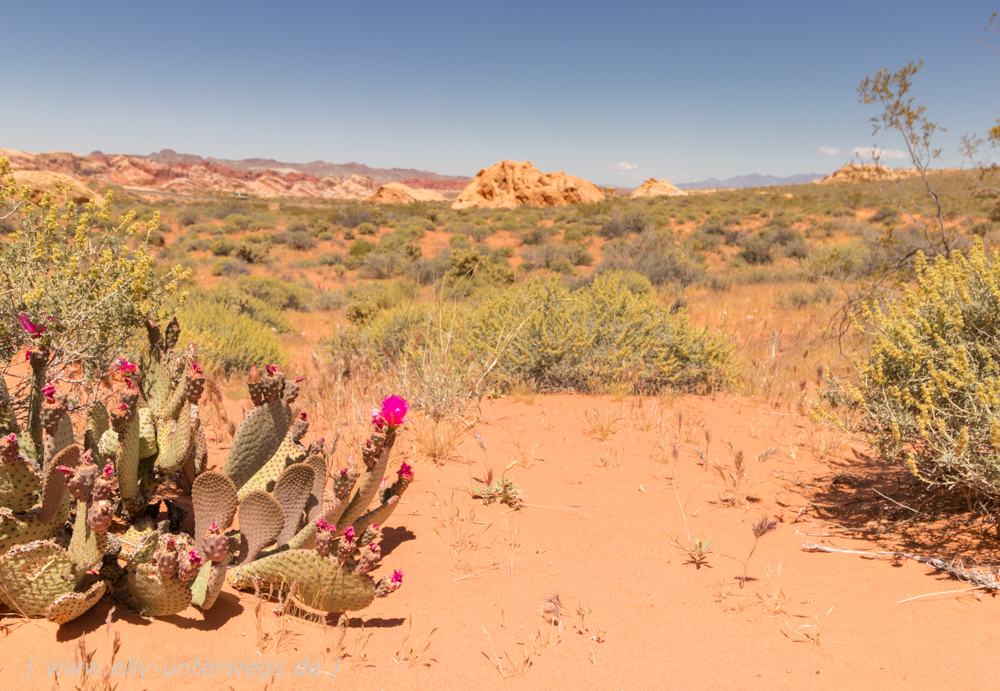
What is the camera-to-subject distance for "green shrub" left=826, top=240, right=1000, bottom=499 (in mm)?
2363

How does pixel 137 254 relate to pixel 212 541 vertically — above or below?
above

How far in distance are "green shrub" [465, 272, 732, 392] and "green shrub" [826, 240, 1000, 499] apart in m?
2.20

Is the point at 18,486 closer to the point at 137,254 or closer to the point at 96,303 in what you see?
the point at 96,303

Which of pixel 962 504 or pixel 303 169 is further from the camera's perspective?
pixel 303 169

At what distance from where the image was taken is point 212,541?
1597mm

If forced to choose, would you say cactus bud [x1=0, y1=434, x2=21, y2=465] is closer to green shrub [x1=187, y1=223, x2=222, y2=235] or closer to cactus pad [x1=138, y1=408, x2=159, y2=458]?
cactus pad [x1=138, y1=408, x2=159, y2=458]

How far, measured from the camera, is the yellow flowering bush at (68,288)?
266cm

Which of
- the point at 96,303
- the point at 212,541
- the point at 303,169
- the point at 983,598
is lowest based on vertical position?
the point at 983,598

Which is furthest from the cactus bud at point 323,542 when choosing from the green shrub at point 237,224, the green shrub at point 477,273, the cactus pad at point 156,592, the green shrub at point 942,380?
the green shrub at point 237,224

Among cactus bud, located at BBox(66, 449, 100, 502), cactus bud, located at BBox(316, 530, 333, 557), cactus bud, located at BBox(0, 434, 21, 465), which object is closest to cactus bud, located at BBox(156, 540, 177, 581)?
cactus bud, located at BBox(66, 449, 100, 502)

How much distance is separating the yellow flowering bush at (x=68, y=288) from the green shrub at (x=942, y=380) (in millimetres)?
3669

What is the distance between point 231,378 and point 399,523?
441cm

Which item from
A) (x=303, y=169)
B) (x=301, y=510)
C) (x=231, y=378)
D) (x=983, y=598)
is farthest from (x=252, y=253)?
(x=303, y=169)

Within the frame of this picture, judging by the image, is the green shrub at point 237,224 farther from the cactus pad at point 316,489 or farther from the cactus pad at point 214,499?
the cactus pad at point 214,499
